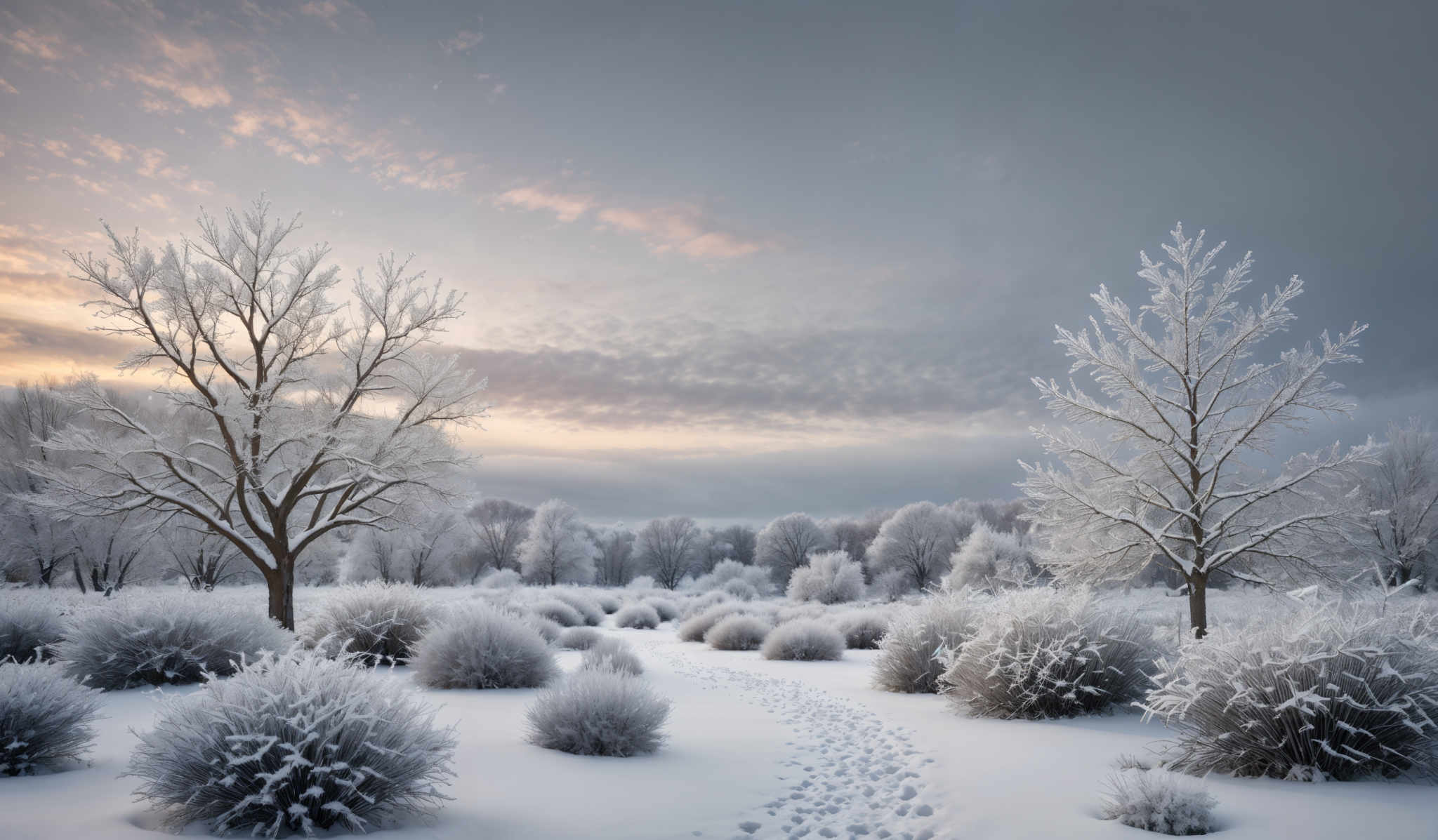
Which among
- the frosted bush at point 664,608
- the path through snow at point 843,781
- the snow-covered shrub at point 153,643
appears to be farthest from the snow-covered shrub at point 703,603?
the snow-covered shrub at point 153,643

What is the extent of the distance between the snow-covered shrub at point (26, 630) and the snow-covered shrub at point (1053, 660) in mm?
11016

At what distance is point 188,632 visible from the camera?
7.87 m

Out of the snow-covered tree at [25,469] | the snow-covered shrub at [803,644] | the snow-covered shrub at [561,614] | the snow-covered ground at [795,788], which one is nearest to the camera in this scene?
the snow-covered ground at [795,788]

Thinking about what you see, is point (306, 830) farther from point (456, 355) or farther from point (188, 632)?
point (456, 355)

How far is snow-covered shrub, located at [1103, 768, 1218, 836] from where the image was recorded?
3.79 m

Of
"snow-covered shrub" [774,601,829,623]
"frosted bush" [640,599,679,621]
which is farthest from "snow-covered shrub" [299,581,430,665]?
"frosted bush" [640,599,679,621]

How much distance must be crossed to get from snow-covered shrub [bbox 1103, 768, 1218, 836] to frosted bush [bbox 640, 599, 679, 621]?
79.2ft

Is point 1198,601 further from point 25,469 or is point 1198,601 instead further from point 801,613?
point 25,469

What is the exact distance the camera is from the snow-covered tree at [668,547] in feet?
227

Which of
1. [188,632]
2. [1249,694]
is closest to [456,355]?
[188,632]

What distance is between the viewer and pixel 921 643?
9961 millimetres

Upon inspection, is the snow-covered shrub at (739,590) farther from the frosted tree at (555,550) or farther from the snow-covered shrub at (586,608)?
the frosted tree at (555,550)

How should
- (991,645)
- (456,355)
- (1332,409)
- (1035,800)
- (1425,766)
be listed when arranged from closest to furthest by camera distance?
(1425,766) < (1035,800) < (991,645) < (1332,409) < (456,355)

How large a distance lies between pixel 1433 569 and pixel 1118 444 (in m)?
31.3
